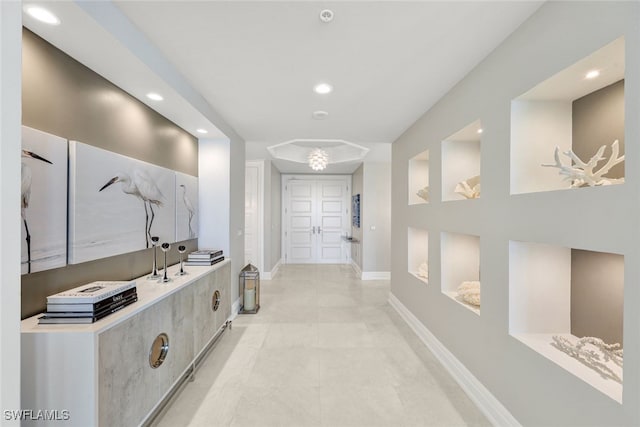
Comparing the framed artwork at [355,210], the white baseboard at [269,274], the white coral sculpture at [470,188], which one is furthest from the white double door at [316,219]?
the white coral sculpture at [470,188]

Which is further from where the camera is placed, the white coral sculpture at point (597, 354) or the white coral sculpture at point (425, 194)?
the white coral sculpture at point (425, 194)

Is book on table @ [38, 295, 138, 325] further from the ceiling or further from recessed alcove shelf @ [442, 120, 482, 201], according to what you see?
recessed alcove shelf @ [442, 120, 482, 201]

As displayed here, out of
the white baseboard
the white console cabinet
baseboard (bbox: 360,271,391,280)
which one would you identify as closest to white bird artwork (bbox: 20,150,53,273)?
the white console cabinet

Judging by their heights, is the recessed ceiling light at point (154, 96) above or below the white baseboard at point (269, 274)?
above

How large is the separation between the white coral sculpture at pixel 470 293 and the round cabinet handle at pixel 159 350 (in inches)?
90.5

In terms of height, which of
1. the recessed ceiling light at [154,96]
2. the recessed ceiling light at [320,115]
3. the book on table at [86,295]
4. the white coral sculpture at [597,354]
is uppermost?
the recessed ceiling light at [320,115]

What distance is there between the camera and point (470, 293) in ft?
7.48

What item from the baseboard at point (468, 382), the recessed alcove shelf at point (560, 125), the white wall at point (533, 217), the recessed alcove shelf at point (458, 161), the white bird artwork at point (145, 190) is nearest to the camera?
the white wall at point (533, 217)

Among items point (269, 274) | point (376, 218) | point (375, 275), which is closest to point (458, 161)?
point (376, 218)

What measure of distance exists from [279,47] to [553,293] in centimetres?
230

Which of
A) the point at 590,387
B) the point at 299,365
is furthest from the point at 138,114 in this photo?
the point at 590,387

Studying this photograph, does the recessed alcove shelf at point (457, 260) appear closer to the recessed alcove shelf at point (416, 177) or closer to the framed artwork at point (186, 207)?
the recessed alcove shelf at point (416, 177)
